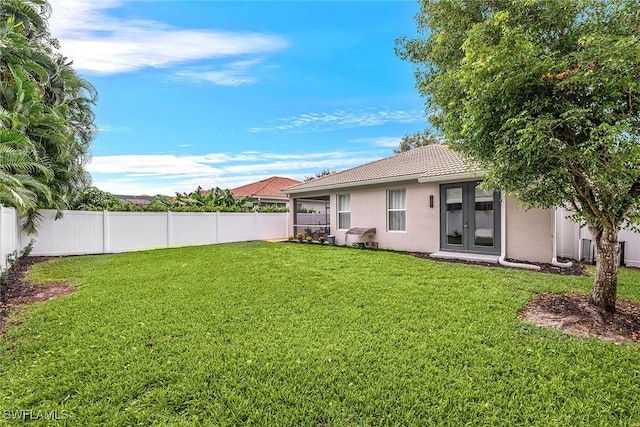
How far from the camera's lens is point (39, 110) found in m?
9.28

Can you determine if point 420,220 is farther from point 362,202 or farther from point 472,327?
point 472,327

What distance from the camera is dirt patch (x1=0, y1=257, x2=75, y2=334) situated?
596 centimetres

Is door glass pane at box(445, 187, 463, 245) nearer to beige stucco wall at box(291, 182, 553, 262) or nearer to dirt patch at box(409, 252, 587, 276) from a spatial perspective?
beige stucco wall at box(291, 182, 553, 262)

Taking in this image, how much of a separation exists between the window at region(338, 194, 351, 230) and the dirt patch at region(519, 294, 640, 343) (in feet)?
32.0

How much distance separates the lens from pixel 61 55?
49.0ft

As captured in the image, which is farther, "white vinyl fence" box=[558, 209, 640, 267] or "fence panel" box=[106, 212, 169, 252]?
"fence panel" box=[106, 212, 169, 252]

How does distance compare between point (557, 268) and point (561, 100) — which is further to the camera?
point (557, 268)

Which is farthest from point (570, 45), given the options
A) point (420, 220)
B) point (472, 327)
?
point (420, 220)

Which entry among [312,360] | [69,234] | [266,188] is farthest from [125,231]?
[266,188]

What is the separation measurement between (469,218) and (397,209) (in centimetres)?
302

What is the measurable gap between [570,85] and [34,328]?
326 inches

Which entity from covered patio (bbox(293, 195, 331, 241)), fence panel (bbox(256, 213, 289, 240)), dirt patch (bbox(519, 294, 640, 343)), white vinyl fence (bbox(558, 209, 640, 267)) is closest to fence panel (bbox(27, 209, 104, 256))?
fence panel (bbox(256, 213, 289, 240))

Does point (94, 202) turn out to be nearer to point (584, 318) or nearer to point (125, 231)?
point (125, 231)

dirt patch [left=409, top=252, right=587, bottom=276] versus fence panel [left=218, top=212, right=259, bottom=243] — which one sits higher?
fence panel [left=218, top=212, right=259, bottom=243]
